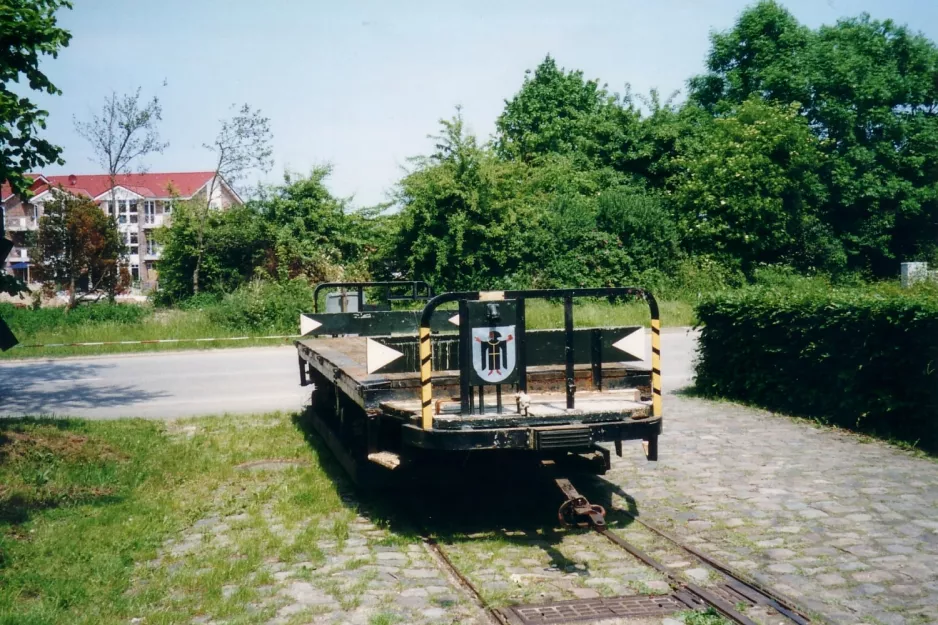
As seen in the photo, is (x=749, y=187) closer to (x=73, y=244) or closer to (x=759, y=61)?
(x=759, y=61)

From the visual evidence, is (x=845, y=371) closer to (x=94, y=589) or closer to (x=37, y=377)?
(x=94, y=589)

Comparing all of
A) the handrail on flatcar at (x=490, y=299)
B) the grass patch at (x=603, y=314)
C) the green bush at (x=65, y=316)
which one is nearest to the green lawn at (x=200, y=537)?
the handrail on flatcar at (x=490, y=299)

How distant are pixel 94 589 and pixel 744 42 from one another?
41.6 meters

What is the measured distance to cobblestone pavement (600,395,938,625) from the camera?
504 cm

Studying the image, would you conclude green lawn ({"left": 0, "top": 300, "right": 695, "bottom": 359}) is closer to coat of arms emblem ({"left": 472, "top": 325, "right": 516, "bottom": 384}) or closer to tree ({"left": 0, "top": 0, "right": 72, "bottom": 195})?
tree ({"left": 0, "top": 0, "right": 72, "bottom": 195})

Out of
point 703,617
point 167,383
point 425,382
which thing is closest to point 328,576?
point 425,382

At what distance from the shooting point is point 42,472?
7.76m

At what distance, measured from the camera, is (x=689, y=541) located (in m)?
6.01

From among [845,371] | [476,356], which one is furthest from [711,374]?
[476,356]

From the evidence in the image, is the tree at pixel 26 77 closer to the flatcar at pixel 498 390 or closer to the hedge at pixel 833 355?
the flatcar at pixel 498 390

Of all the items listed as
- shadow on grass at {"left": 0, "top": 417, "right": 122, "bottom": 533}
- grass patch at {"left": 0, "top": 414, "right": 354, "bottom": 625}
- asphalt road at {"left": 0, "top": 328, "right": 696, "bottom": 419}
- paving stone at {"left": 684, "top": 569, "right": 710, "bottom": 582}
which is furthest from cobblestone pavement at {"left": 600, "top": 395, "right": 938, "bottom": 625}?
shadow on grass at {"left": 0, "top": 417, "right": 122, "bottom": 533}

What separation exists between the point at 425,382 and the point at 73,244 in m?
40.5

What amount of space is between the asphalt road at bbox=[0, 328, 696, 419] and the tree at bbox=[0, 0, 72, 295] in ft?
14.4

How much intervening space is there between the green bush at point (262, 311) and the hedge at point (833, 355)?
52.8 ft
